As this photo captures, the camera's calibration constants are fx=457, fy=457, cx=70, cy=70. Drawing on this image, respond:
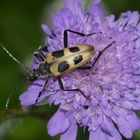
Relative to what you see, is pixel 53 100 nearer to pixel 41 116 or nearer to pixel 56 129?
pixel 56 129

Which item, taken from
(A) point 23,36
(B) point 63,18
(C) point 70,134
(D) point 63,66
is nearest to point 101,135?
(C) point 70,134

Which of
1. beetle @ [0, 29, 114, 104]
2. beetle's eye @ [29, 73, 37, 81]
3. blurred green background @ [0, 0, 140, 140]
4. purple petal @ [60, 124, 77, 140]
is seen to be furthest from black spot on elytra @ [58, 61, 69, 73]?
blurred green background @ [0, 0, 140, 140]

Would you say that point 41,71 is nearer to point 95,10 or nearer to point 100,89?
point 100,89

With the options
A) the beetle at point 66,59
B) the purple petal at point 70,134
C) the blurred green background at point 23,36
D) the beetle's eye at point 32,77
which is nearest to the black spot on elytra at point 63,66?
the beetle at point 66,59

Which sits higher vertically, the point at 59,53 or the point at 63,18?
the point at 63,18

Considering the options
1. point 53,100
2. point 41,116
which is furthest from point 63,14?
point 41,116

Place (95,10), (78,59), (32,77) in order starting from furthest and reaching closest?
(95,10), (32,77), (78,59)

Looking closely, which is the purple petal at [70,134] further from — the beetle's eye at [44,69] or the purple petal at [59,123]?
the beetle's eye at [44,69]
